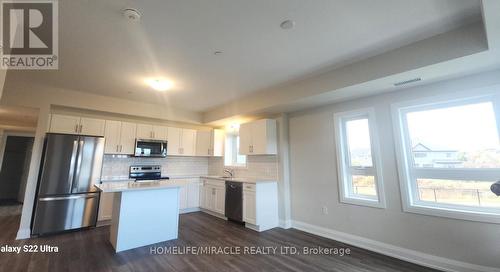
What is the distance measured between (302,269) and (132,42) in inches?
136

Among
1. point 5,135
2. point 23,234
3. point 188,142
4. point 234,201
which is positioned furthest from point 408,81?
point 5,135

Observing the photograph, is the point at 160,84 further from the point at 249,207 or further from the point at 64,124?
the point at 249,207

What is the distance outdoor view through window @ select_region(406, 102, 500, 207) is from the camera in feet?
8.29

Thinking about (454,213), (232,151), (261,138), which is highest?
(261,138)

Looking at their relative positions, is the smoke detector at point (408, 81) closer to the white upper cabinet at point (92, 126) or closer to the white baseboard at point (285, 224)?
the white baseboard at point (285, 224)

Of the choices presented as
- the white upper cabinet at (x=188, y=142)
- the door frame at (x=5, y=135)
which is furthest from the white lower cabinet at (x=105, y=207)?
the door frame at (x=5, y=135)

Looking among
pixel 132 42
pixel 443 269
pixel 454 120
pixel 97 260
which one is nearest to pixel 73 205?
pixel 97 260

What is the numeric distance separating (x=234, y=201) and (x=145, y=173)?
7.67 ft

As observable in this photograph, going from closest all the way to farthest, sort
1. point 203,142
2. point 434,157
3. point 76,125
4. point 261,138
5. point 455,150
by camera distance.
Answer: point 455,150, point 434,157, point 76,125, point 261,138, point 203,142

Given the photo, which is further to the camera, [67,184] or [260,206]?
[260,206]

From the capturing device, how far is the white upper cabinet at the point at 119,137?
451cm

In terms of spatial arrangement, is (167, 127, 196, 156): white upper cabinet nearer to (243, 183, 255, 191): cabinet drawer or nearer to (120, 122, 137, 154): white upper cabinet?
(120, 122, 137, 154): white upper cabinet

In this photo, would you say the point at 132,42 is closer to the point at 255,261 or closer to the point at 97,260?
the point at 97,260

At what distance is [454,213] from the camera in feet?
8.50
